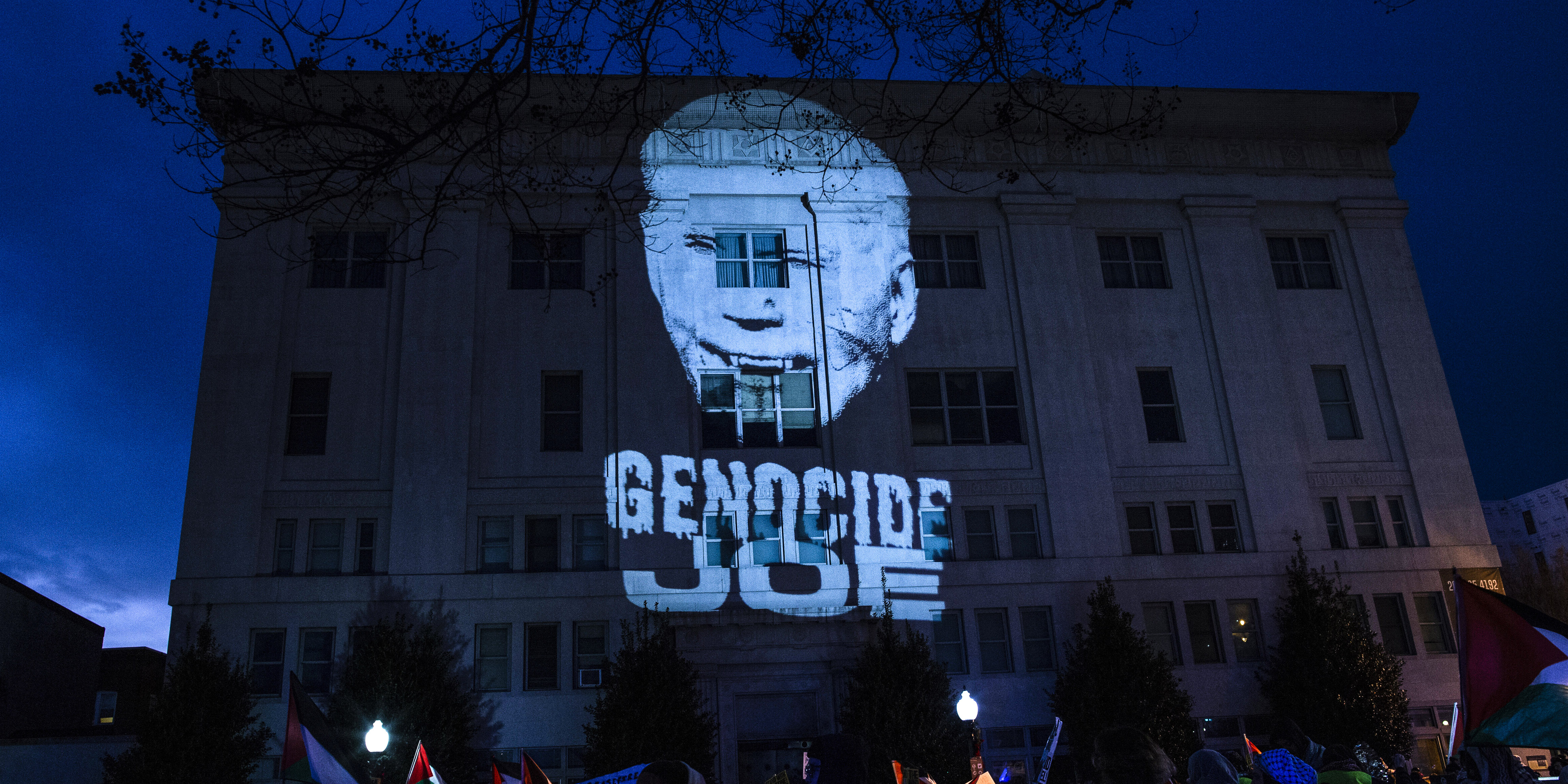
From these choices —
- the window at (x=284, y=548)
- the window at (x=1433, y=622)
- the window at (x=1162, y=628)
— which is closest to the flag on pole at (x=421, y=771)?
the window at (x=284, y=548)

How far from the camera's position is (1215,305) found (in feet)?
98.2

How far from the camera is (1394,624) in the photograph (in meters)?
27.8

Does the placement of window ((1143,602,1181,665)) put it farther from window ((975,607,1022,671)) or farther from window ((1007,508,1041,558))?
window ((975,607,1022,671))

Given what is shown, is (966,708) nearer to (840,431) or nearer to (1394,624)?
(840,431)

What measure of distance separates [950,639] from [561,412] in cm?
1163

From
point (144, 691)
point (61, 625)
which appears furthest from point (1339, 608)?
point (144, 691)

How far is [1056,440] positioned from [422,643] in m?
16.8

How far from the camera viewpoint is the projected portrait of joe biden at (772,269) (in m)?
27.8

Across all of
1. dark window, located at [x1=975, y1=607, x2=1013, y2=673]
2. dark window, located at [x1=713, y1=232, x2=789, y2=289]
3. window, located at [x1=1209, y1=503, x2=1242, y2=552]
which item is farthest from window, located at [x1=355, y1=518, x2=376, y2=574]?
window, located at [x1=1209, y1=503, x2=1242, y2=552]

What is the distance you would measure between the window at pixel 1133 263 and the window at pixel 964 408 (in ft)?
15.4

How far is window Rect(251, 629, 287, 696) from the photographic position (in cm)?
2430

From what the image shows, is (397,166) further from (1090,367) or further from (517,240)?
(1090,367)

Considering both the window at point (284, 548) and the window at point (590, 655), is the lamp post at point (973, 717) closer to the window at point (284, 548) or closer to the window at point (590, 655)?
the window at point (590, 655)

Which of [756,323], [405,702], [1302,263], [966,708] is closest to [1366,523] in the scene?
[1302,263]
